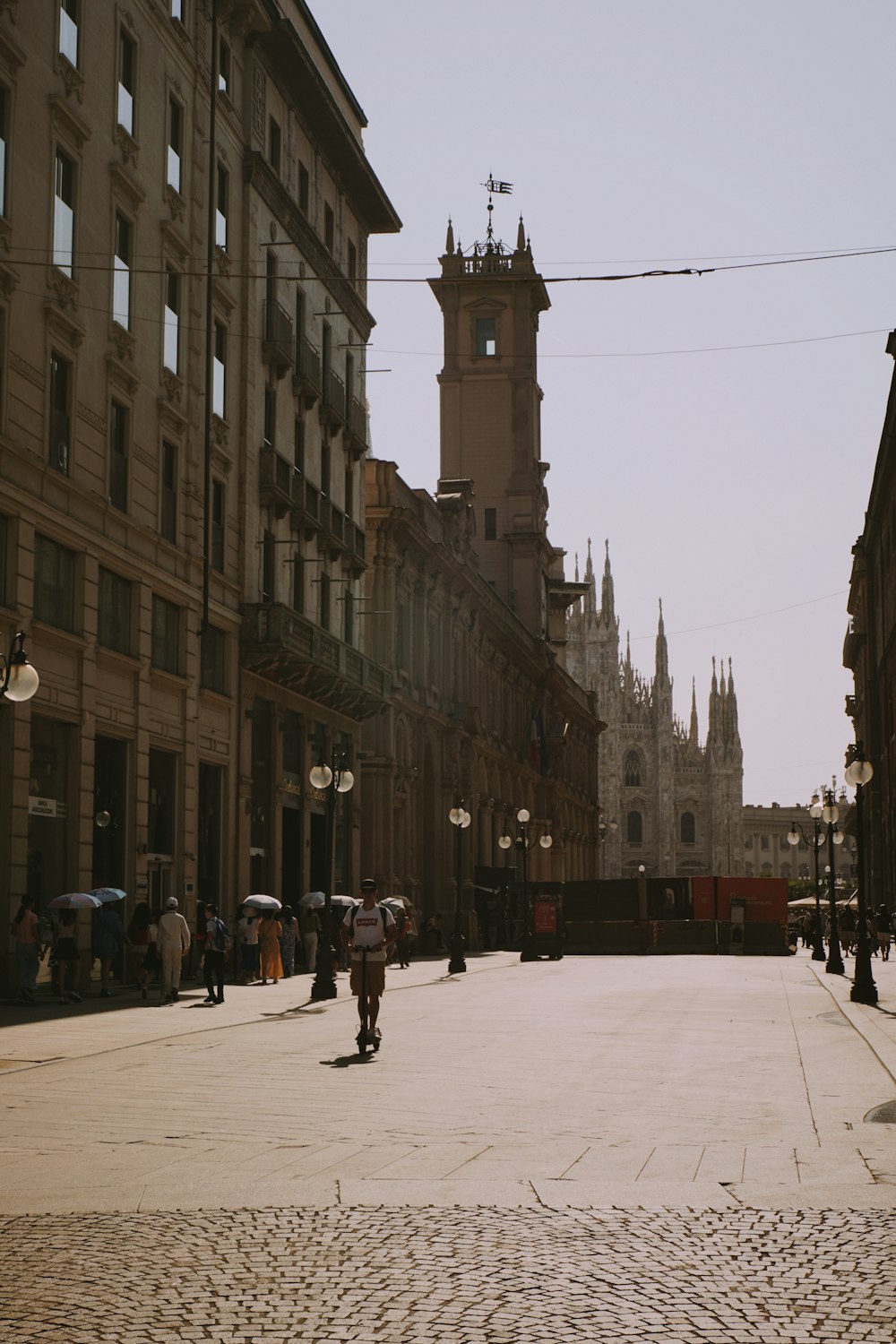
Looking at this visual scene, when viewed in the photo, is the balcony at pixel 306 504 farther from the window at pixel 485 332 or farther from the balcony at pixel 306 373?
the window at pixel 485 332

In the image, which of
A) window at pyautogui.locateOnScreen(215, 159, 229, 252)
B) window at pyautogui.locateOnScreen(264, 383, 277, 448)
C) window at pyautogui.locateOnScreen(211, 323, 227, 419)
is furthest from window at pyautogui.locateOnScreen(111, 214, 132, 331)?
window at pyautogui.locateOnScreen(264, 383, 277, 448)

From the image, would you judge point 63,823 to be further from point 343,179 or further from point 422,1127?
point 343,179

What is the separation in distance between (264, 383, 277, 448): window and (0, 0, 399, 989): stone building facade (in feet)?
0.26

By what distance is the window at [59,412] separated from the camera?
91.0 ft

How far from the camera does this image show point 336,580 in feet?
151

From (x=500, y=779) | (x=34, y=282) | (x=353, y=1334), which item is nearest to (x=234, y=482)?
(x=34, y=282)

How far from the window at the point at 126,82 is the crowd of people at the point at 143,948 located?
1420 centimetres

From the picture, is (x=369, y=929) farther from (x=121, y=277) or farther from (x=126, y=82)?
(x=126, y=82)

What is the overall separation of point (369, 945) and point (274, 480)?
76.0 ft

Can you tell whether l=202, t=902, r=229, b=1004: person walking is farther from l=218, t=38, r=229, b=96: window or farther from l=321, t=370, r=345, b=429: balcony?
l=321, t=370, r=345, b=429: balcony

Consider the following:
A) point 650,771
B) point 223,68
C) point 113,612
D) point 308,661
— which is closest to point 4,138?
point 113,612

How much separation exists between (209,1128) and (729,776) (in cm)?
15505

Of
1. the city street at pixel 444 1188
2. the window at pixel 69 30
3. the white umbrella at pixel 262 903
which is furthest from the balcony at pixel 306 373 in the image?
the city street at pixel 444 1188

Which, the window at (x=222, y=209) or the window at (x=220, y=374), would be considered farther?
the window at (x=222, y=209)
